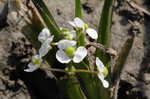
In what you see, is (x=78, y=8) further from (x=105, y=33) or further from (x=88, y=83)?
(x=88, y=83)

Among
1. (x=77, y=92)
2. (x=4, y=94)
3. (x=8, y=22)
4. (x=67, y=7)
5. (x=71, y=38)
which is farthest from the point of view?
(x=67, y=7)

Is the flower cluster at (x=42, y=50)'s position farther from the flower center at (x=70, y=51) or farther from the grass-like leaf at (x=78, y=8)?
the grass-like leaf at (x=78, y=8)

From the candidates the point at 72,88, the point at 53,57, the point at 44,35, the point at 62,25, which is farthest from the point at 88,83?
the point at 62,25

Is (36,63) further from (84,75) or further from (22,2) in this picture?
(22,2)

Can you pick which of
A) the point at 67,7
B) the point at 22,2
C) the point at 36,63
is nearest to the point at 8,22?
the point at 22,2

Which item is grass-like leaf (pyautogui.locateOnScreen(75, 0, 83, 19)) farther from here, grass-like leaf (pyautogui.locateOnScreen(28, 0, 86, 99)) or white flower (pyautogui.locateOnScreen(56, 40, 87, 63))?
white flower (pyautogui.locateOnScreen(56, 40, 87, 63))

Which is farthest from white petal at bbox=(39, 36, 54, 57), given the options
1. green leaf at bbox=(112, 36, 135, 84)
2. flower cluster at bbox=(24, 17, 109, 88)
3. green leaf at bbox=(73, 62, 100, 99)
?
green leaf at bbox=(112, 36, 135, 84)

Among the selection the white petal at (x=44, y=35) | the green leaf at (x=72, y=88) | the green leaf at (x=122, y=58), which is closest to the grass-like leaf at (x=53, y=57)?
the green leaf at (x=72, y=88)
